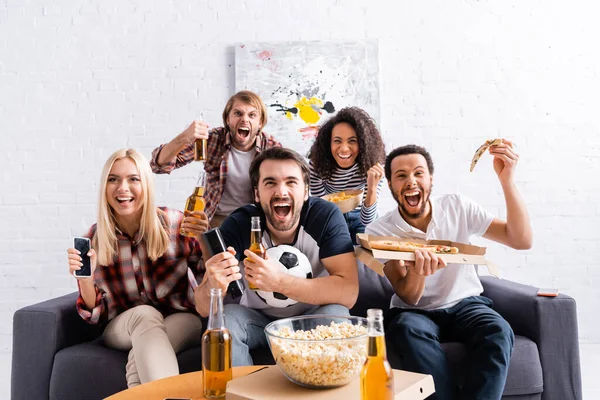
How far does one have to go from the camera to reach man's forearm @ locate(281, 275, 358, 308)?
189 centimetres

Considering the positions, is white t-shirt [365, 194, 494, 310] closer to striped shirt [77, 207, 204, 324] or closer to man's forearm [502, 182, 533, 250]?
man's forearm [502, 182, 533, 250]

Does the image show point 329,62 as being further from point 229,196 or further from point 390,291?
point 390,291

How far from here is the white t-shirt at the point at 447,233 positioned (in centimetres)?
218

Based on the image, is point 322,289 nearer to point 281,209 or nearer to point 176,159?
point 281,209

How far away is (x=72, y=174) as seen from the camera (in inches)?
146

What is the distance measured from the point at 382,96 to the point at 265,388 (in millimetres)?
2747

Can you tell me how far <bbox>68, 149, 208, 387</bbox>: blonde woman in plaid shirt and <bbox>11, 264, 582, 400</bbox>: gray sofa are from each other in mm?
104

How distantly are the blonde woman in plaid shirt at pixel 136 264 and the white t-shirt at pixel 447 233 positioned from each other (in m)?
0.77

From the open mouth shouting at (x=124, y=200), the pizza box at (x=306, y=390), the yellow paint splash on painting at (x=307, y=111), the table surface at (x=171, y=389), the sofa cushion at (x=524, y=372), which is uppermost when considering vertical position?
the yellow paint splash on painting at (x=307, y=111)

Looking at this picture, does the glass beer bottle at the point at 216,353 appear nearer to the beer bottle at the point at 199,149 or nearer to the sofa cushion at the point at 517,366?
the sofa cushion at the point at 517,366

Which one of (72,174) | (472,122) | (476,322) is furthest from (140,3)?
(476,322)

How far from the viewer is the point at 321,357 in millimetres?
1166

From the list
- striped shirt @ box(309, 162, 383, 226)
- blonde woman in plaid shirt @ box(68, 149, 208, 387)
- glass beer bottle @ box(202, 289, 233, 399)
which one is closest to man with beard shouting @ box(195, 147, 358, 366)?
blonde woman in plaid shirt @ box(68, 149, 208, 387)

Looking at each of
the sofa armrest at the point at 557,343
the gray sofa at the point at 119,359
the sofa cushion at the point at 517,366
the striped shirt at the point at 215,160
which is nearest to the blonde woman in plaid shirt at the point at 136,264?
the gray sofa at the point at 119,359
